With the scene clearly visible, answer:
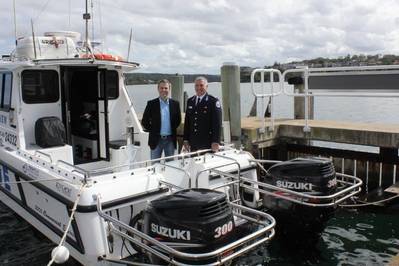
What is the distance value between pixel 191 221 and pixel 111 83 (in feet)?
12.6

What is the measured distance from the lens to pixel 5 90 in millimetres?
6234

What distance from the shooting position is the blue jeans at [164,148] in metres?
5.84

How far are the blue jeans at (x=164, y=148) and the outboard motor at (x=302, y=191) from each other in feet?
4.98

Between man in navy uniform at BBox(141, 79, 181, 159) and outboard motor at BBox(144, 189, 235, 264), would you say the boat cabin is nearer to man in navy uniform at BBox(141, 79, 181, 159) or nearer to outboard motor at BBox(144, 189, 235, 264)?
man in navy uniform at BBox(141, 79, 181, 159)

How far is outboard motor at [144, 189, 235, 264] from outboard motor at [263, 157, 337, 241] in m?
1.34

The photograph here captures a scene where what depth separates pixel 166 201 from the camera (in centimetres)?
356

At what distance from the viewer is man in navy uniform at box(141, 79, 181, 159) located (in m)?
5.74

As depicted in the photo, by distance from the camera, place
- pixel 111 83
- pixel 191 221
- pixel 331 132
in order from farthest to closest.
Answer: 1. pixel 331 132
2. pixel 111 83
3. pixel 191 221

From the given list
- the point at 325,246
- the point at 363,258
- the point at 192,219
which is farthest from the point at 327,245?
the point at 192,219

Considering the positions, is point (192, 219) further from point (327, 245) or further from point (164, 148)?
point (327, 245)

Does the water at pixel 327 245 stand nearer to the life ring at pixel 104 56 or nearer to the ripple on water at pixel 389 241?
the ripple on water at pixel 389 241

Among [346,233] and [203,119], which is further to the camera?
[346,233]

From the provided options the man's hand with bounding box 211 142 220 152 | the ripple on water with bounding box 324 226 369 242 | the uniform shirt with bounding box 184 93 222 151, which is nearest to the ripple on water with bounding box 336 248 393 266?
the ripple on water with bounding box 324 226 369 242

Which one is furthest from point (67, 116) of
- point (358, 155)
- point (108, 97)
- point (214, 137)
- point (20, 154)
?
point (358, 155)
